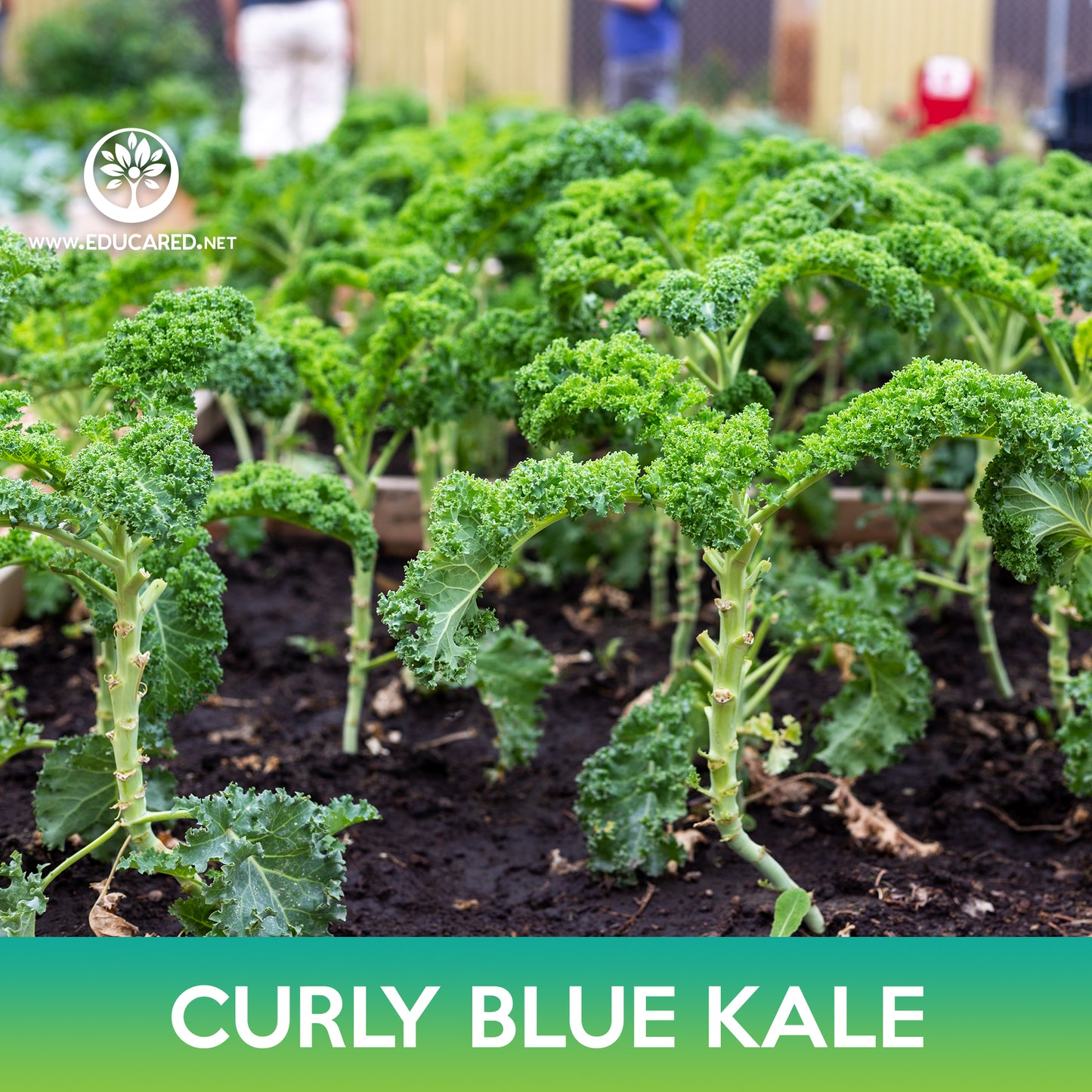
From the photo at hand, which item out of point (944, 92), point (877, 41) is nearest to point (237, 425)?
point (944, 92)

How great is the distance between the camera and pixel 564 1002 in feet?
8.57

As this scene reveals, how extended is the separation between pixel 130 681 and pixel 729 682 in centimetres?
125

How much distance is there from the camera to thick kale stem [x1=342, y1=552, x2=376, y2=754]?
145 inches

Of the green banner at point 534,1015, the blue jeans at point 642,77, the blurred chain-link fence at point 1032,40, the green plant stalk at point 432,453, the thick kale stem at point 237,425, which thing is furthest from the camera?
the blurred chain-link fence at point 1032,40

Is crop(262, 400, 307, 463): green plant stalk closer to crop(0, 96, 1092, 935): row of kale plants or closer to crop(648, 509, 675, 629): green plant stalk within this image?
crop(0, 96, 1092, 935): row of kale plants

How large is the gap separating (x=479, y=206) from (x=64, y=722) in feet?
6.36

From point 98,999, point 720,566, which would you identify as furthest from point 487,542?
point 98,999

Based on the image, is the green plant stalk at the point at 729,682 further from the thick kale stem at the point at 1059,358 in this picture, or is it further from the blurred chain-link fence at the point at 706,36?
the blurred chain-link fence at the point at 706,36

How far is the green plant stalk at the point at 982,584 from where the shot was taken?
4.06 m

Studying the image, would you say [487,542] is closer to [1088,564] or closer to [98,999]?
[98,999]

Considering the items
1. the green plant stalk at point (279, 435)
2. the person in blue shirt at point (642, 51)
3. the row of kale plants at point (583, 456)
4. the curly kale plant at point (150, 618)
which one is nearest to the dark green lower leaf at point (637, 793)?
the row of kale plants at point (583, 456)

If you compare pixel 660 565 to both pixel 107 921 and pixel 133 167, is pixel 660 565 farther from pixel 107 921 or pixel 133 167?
pixel 107 921

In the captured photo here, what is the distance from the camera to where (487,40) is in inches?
668

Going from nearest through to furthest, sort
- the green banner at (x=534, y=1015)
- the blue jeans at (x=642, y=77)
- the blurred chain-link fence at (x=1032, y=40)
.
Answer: the green banner at (x=534, y=1015) → the blue jeans at (x=642, y=77) → the blurred chain-link fence at (x=1032, y=40)
